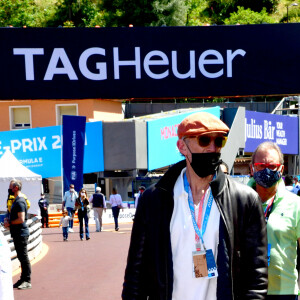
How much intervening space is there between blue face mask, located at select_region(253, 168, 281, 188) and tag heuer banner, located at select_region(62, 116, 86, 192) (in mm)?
19124

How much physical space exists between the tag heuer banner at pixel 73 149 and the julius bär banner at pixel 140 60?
568 inches

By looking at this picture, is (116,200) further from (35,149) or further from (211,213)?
(211,213)

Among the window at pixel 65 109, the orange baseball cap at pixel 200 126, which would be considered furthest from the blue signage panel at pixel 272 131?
the orange baseball cap at pixel 200 126

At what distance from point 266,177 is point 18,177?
23.1 metres

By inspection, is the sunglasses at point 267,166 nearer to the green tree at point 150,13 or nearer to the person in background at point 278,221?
the person in background at point 278,221

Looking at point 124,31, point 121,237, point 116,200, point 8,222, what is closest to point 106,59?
point 124,31

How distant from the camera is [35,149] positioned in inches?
1389

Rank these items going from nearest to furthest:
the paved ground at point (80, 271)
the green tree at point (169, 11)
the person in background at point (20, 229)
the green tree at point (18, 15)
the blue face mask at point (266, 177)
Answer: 1. the blue face mask at point (266, 177)
2. the paved ground at point (80, 271)
3. the person in background at point (20, 229)
4. the green tree at point (169, 11)
5. the green tree at point (18, 15)

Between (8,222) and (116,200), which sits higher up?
(8,222)

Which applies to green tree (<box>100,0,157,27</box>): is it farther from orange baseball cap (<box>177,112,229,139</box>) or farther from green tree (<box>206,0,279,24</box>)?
orange baseball cap (<box>177,112,229,139</box>)

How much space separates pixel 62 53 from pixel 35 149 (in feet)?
88.4

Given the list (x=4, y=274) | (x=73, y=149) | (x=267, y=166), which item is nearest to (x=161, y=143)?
(x=73, y=149)

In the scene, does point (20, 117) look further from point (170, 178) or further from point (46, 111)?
point (170, 178)

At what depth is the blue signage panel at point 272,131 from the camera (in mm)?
37334
